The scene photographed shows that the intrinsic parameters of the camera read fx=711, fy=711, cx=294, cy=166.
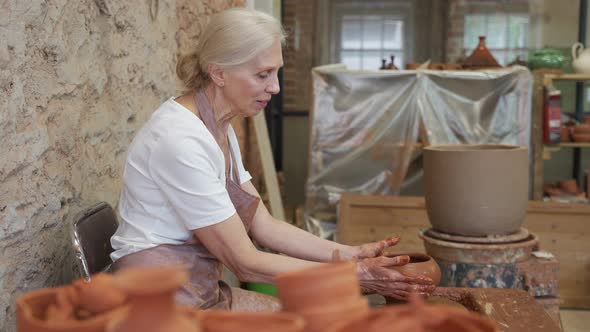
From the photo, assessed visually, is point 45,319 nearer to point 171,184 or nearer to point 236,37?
point 171,184

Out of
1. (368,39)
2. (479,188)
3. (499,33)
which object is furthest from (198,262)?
(368,39)

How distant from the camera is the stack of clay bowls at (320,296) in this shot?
3.57 ft

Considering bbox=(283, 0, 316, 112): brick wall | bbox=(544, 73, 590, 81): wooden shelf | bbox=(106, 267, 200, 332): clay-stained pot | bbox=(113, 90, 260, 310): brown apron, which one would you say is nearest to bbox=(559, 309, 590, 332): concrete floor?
bbox=(544, 73, 590, 81): wooden shelf

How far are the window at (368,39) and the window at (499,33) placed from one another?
35.1 inches

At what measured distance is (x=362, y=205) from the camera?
502cm

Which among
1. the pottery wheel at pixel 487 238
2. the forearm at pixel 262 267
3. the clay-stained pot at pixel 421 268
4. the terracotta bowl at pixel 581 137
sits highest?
the terracotta bowl at pixel 581 137

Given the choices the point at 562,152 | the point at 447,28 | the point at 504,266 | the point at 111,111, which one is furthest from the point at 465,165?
the point at 447,28

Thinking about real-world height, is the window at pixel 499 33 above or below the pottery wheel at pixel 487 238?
above

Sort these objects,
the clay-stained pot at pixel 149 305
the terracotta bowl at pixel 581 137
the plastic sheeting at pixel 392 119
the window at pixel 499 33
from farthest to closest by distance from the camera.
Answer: the window at pixel 499 33, the terracotta bowl at pixel 581 137, the plastic sheeting at pixel 392 119, the clay-stained pot at pixel 149 305

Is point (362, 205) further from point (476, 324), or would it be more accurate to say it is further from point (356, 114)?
point (476, 324)

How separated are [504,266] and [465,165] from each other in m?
0.47

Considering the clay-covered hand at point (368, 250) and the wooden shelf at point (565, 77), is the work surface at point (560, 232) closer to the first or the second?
the wooden shelf at point (565, 77)

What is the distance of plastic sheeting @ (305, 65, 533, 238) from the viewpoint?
17.1 ft

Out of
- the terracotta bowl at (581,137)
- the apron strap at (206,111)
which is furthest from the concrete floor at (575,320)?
the apron strap at (206,111)
